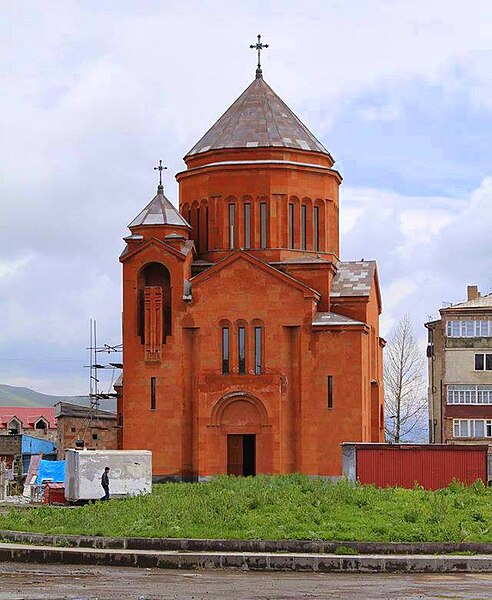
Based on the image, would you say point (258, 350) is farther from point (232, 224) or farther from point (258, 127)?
point (258, 127)

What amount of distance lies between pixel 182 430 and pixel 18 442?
71.3ft

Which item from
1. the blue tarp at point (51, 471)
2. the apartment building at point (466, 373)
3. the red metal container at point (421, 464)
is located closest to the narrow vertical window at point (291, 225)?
the blue tarp at point (51, 471)

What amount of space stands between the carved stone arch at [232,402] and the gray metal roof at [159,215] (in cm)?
692

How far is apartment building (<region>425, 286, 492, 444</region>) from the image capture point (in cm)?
6550

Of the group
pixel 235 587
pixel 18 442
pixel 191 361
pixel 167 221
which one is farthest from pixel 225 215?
pixel 235 587

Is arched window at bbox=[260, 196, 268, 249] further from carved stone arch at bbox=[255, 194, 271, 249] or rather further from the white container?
the white container

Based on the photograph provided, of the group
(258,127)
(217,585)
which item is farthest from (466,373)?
(217,585)

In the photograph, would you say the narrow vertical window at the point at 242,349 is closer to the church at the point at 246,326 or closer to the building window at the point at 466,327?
the church at the point at 246,326

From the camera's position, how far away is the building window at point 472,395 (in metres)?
65.9

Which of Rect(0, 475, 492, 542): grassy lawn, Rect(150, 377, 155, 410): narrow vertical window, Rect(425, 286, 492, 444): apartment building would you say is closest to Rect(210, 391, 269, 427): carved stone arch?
Rect(150, 377, 155, 410): narrow vertical window

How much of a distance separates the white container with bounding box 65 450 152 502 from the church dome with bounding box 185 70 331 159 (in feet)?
59.7

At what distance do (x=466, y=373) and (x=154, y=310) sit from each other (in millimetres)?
22732

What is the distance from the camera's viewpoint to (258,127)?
5216 cm

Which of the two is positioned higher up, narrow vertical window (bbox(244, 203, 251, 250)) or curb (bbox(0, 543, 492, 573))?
narrow vertical window (bbox(244, 203, 251, 250))
